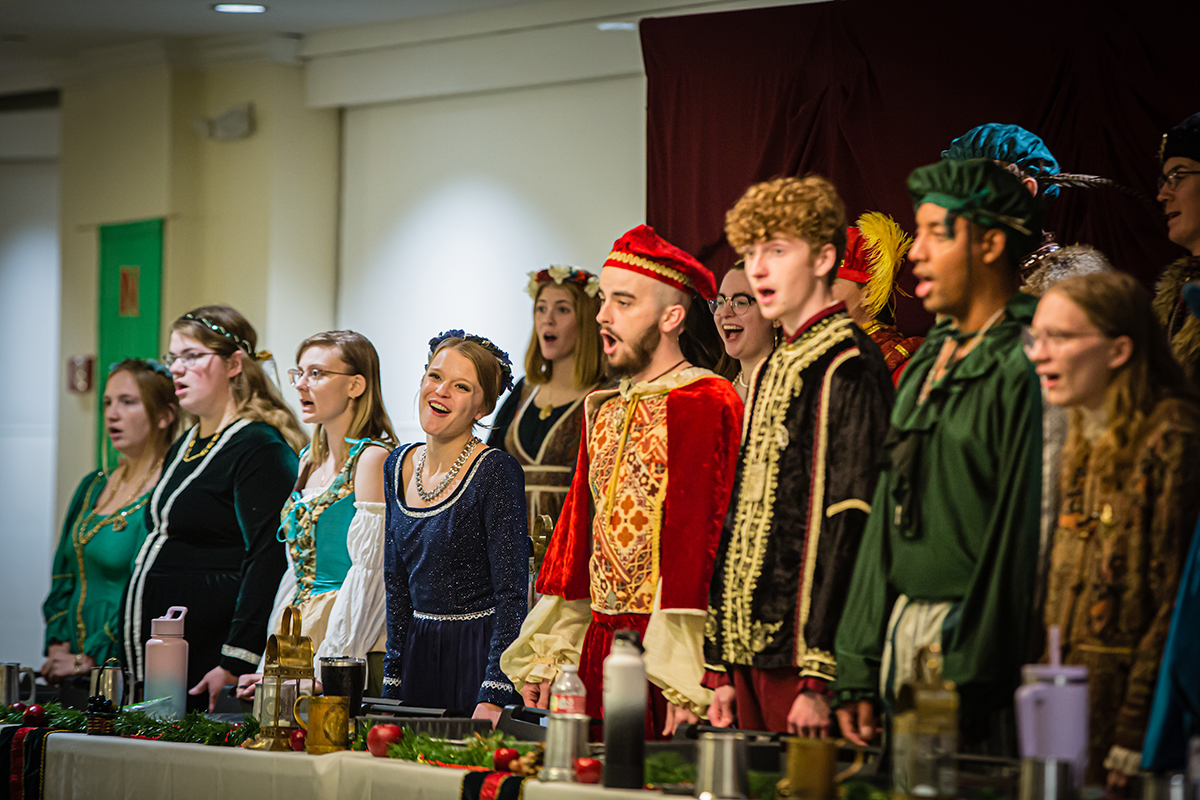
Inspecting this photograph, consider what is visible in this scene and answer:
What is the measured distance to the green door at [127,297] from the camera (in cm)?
730

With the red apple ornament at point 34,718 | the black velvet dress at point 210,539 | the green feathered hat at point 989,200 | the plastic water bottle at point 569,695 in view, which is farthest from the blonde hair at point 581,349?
the green feathered hat at point 989,200

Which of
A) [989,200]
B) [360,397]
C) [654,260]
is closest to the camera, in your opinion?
[989,200]

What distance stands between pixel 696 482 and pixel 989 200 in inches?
37.4

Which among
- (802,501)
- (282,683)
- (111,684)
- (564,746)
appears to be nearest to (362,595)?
(111,684)

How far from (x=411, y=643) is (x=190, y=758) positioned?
0.73 meters

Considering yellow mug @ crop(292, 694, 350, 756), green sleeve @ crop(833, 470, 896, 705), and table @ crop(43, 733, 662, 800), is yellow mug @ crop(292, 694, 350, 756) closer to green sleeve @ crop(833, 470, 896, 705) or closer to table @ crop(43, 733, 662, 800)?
table @ crop(43, 733, 662, 800)

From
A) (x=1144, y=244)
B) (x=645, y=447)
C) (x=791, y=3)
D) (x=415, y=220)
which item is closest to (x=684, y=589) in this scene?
(x=645, y=447)

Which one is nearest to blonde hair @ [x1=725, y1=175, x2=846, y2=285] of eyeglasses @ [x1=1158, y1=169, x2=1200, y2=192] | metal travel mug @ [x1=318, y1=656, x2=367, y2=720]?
eyeglasses @ [x1=1158, y1=169, x2=1200, y2=192]

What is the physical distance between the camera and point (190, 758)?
3428 millimetres

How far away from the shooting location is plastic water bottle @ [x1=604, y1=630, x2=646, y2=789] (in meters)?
2.74

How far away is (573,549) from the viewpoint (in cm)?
347

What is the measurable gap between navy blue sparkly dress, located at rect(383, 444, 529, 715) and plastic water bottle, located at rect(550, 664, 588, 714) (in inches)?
29.3

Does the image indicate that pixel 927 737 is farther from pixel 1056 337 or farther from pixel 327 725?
pixel 327 725

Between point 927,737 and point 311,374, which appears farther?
point 311,374
